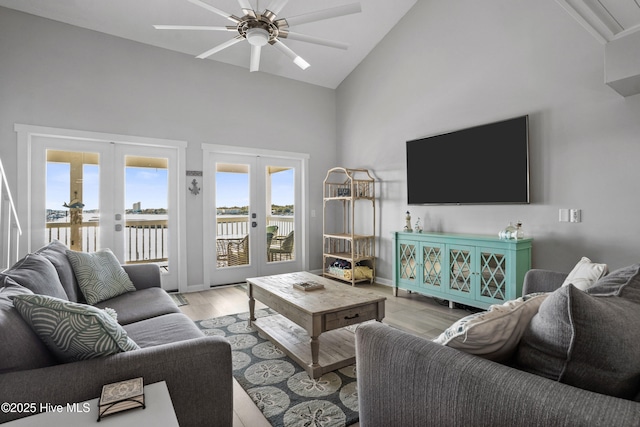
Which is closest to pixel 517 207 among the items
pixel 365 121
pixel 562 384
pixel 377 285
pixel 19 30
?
pixel 377 285

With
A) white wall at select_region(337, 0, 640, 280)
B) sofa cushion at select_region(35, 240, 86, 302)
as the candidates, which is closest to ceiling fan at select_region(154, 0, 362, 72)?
sofa cushion at select_region(35, 240, 86, 302)

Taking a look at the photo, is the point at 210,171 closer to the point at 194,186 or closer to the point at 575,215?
the point at 194,186

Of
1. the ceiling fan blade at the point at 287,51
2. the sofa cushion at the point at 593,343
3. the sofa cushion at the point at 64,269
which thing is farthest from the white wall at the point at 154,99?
the sofa cushion at the point at 593,343

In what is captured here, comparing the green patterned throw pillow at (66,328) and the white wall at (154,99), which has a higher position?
the white wall at (154,99)

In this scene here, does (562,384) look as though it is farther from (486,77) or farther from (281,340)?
(486,77)

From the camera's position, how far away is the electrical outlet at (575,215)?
9.50ft

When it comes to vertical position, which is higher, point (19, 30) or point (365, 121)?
point (19, 30)

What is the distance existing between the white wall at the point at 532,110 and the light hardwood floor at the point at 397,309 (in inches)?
33.7

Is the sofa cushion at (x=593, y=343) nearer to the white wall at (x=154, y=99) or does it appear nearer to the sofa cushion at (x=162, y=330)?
the sofa cushion at (x=162, y=330)

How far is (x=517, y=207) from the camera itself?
3.32 meters

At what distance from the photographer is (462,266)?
3385 millimetres

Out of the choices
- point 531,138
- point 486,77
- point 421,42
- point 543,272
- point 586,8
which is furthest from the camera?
point 421,42

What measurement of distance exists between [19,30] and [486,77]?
5.01m

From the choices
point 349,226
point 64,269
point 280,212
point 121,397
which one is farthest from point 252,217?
point 121,397
